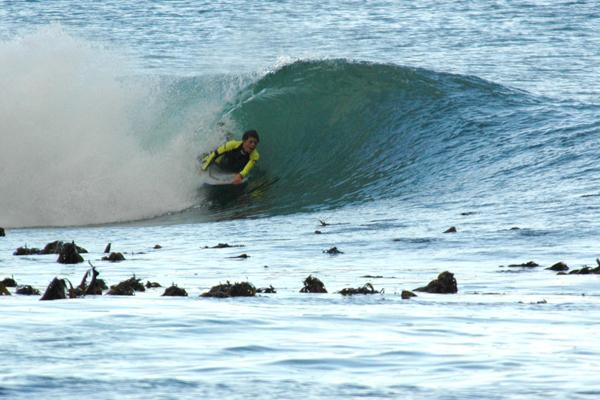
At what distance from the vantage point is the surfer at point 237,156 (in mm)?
17781

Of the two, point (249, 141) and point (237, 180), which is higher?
point (249, 141)

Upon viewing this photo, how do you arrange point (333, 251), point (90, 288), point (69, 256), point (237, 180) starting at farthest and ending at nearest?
1. point (237, 180)
2. point (333, 251)
3. point (69, 256)
4. point (90, 288)

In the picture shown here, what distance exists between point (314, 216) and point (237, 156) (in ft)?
11.4

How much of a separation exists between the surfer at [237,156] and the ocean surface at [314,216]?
1.34 feet

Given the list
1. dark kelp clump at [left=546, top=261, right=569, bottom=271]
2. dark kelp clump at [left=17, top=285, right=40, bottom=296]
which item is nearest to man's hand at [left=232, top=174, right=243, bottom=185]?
dark kelp clump at [left=546, top=261, right=569, bottom=271]

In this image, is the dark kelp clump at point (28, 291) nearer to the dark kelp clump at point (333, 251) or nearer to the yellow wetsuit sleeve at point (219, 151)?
the dark kelp clump at point (333, 251)

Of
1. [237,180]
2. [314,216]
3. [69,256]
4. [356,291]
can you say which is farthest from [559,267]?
[237,180]

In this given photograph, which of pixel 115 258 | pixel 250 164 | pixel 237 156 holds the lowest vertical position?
pixel 115 258

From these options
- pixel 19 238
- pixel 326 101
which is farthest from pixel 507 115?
pixel 19 238

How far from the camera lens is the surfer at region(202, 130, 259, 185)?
58.3 ft

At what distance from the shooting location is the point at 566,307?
6.18 meters

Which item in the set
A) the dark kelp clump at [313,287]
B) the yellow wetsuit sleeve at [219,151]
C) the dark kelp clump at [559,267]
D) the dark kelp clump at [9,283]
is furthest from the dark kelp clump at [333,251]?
the yellow wetsuit sleeve at [219,151]

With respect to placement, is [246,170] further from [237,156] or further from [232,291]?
[232,291]

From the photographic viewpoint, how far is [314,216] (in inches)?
587
